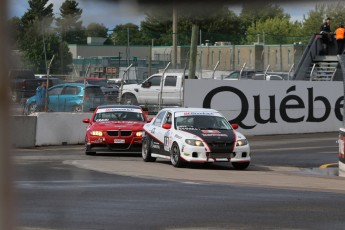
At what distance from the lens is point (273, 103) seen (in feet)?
106

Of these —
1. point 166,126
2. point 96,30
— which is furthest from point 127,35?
point 166,126

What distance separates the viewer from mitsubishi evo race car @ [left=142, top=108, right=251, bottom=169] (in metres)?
19.5

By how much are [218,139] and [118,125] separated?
15.4 ft

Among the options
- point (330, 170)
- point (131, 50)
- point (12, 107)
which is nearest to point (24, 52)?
point (12, 107)

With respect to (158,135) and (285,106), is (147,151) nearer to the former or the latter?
(158,135)

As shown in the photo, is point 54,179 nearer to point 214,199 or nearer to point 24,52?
point 214,199

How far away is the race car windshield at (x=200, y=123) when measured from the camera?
20.4 meters

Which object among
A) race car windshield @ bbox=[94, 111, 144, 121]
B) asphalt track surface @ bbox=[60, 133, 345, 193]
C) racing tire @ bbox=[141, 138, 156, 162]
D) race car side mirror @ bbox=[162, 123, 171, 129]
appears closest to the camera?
asphalt track surface @ bbox=[60, 133, 345, 193]

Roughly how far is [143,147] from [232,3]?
19686 millimetres

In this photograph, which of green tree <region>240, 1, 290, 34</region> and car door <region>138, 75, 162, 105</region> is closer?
green tree <region>240, 1, 290, 34</region>

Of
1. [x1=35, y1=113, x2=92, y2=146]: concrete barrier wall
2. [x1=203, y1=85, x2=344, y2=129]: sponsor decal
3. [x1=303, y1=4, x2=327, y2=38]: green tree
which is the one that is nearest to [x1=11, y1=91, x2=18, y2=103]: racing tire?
[x1=303, y1=4, x2=327, y2=38]: green tree

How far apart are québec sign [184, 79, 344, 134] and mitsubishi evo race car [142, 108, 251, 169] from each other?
27.2 feet

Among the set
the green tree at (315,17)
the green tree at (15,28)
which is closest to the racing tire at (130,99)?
the green tree at (315,17)

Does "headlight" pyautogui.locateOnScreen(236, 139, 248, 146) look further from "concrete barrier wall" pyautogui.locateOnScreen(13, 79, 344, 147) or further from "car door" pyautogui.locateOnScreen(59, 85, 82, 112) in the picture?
"car door" pyautogui.locateOnScreen(59, 85, 82, 112)
